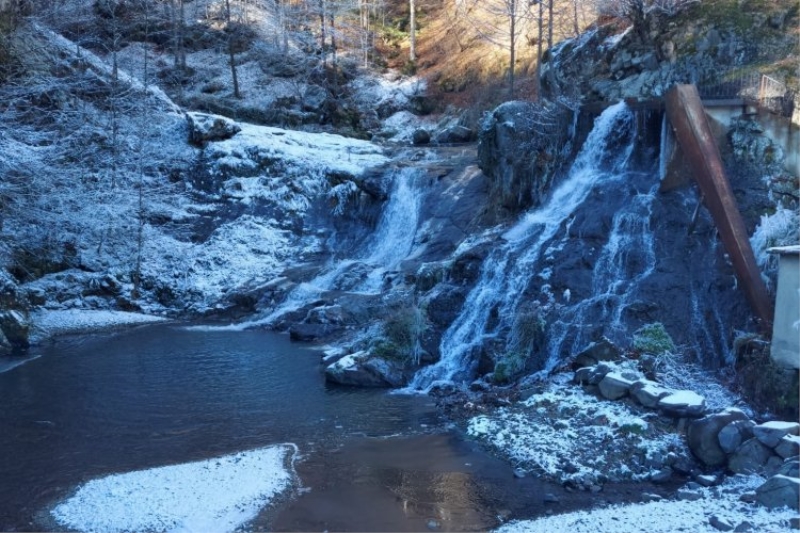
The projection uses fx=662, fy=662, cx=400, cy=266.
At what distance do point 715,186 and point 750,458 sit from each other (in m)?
6.70

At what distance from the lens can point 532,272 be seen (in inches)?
573

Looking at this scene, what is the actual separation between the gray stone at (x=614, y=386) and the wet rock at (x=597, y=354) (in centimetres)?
95

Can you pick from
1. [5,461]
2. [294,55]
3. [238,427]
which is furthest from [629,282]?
[294,55]

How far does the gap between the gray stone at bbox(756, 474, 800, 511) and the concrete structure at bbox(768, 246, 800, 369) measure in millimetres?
3039

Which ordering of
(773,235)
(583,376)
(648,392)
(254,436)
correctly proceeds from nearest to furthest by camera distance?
1. (648,392)
2. (254,436)
3. (583,376)
4. (773,235)

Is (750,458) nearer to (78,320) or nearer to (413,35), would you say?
(78,320)

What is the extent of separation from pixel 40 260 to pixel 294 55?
69.7ft

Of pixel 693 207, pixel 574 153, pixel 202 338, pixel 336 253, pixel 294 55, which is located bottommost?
pixel 202 338

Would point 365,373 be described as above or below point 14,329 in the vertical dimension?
below

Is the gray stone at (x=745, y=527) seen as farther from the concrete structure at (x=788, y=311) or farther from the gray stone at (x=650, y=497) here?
the concrete structure at (x=788, y=311)

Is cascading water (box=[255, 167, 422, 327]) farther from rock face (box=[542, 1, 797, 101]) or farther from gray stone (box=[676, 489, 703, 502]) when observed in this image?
gray stone (box=[676, 489, 703, 502])

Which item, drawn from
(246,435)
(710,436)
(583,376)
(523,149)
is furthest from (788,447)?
(523,149)

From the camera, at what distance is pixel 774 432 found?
825 cm

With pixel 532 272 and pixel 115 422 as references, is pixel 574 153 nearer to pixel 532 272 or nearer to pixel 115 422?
pixel 532 272
